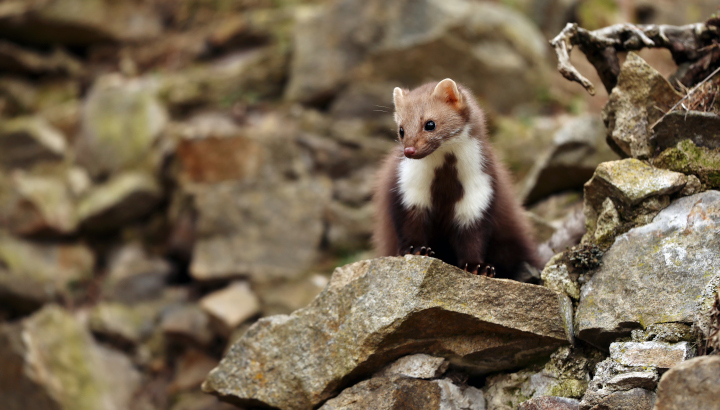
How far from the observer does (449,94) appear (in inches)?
191

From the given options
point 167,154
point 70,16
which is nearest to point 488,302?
point 167,154

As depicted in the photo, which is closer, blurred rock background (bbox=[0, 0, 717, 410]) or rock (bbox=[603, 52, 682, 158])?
rock (bbox=[603, 52, 682, 158])

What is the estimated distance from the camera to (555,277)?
4.36 meters

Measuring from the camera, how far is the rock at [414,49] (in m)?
11.0

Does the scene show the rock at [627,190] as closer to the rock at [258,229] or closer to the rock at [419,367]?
the rock at [419,367]

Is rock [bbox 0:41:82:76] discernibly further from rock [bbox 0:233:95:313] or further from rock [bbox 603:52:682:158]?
rock [bbox 603:52:682:158]

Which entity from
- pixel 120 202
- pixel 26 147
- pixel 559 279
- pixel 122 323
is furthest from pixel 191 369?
pixel 559 279

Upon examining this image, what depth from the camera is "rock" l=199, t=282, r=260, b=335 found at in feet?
32.3

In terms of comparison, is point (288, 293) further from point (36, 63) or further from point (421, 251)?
point (36, 63)

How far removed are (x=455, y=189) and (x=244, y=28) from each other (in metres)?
9.55

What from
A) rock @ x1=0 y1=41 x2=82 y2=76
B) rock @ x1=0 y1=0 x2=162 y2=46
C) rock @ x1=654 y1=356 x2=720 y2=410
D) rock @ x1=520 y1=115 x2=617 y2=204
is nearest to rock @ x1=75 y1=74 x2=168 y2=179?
rock @ x1=0 y1=41 x2=82 y2=76

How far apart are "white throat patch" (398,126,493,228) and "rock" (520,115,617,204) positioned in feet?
8.52

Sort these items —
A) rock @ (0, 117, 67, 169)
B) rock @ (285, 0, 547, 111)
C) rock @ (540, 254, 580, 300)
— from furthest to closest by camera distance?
rock @ (0, 117, 67, 169) → rock @ (285, 0, 547, 111) → rock @ (540, 254, 580, 300)

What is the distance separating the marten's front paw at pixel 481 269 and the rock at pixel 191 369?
6.46m
